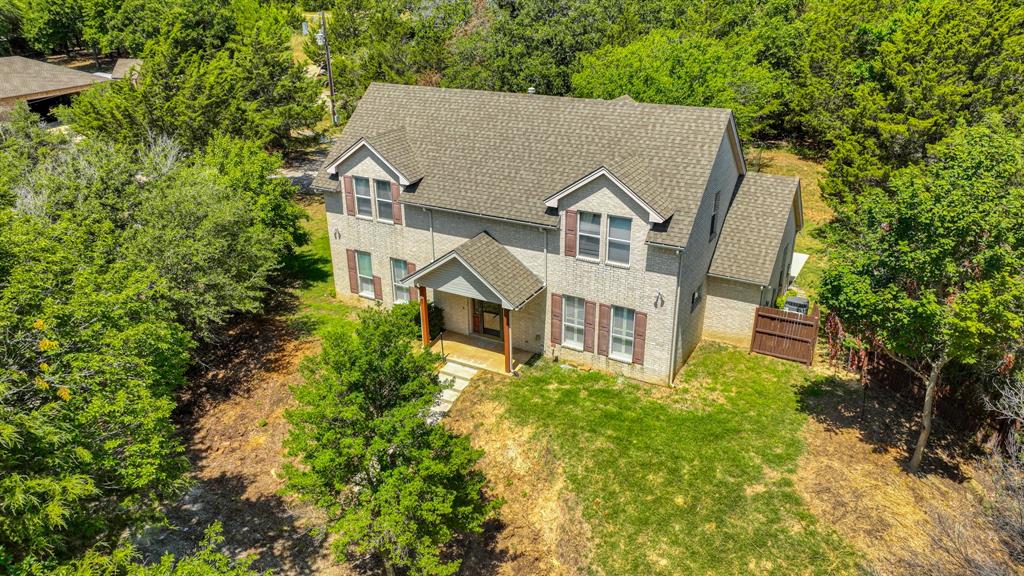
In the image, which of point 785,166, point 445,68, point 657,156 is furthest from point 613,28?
point 657,156

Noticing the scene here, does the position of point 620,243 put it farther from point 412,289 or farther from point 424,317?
point 412,289

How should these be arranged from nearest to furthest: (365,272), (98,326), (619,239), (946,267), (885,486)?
(98,326) → (946,267) → (885,486) → (619,239) → (365,272)

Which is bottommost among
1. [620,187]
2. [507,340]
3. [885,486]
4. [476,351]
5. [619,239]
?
[885,486]

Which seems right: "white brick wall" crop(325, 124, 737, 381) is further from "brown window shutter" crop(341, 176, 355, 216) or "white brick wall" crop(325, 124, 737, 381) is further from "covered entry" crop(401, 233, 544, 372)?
"covered entry" crop(401, 233, 544, 372)

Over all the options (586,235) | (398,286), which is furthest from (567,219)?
(398,286)

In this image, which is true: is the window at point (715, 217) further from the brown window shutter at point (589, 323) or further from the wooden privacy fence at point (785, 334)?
the brown window shutter at point (589, 323)

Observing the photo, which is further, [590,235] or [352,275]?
[352,275]

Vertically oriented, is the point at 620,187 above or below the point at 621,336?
above
